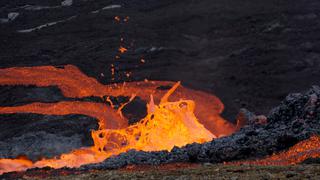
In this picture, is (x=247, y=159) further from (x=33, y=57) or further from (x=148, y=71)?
(x=33, y=57)

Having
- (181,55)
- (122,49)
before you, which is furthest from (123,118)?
(122,49)

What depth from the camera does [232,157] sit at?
19.7m

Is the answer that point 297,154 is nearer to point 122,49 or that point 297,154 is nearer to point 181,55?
point 181,55

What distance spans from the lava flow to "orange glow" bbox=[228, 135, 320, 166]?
213 inches

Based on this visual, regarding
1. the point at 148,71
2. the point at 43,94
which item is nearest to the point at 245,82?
the point at 148,71

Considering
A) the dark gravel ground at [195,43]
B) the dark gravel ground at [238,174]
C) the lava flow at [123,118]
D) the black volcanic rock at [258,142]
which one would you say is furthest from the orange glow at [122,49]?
the dark gravel ground at [238,174]

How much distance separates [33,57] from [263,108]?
14.6m

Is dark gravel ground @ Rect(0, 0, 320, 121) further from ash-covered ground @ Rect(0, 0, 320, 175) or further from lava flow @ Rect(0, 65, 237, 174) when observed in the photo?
lava flow @ Rect(0, 65, 237, 174)

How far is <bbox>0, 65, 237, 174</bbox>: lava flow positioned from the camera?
77.3ft

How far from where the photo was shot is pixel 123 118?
26.2m

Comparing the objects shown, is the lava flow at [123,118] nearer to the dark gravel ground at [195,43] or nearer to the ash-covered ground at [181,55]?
the ash-covered ground at [181,55]

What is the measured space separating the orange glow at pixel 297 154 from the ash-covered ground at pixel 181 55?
0.80 m

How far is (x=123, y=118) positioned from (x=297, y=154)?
10281mm

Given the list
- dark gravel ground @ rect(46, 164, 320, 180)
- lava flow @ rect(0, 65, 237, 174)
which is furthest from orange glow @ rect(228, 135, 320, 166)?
lava flow @ rect(0, 65, 237, 174)
